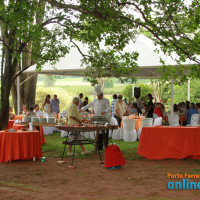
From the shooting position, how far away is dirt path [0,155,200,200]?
571 cm

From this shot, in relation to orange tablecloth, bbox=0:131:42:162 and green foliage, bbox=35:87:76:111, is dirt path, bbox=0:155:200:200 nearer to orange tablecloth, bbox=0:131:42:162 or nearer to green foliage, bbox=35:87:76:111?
orange tablecloth, bbox=0:131:42:162

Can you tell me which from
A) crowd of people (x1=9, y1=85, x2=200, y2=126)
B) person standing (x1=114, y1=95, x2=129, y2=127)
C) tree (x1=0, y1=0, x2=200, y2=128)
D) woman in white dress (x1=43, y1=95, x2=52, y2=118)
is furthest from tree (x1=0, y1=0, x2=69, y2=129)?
person standing (x1=114, y1=95, x2=129, y2=127)

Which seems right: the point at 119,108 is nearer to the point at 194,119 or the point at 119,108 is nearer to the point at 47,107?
the point at 194,119

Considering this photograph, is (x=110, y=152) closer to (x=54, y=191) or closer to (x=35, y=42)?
(x=54, y=191)

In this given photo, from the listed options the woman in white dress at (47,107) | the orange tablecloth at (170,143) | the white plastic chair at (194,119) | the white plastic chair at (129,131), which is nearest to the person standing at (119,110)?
the white plastic chair at (129,131)

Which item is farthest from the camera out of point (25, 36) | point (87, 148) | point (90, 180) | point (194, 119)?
point (194, 119)

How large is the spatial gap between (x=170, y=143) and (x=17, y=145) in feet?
11.8

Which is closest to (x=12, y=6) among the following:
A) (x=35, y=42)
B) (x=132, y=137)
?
(x=35, y=42)

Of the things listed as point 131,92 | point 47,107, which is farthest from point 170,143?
point 131,92

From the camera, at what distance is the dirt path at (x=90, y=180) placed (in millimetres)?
5711

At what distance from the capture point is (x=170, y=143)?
8.88 meters

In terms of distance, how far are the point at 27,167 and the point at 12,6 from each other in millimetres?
3716

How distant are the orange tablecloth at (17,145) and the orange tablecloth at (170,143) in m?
2.66

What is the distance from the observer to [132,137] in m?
12.8
